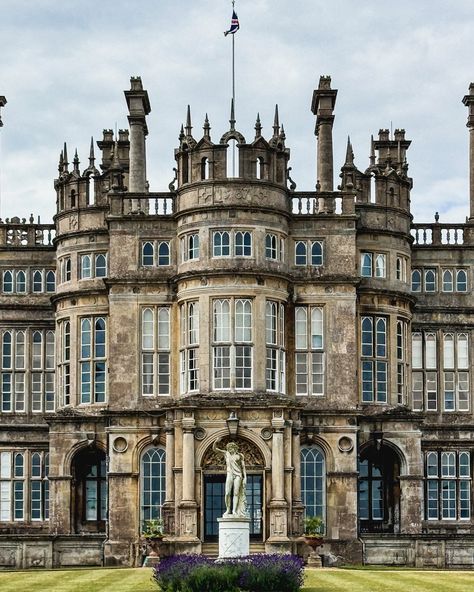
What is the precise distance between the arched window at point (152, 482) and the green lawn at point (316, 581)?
781 cm

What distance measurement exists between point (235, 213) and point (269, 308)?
4.06 m

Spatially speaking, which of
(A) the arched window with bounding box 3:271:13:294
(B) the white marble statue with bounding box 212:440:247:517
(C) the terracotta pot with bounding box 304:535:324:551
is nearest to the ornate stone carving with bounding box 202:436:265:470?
(C) the terracotta pot with bounding box 304:535:324:551

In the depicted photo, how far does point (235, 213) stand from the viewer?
65.9m

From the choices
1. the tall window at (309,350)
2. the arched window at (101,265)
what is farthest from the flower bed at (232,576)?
the arched window at (101,265)

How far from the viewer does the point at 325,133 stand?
71.9 metres

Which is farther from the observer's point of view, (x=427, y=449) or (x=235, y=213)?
(x=427, y=449)

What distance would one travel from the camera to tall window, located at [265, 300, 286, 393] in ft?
215

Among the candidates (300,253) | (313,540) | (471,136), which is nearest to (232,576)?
(313,540)

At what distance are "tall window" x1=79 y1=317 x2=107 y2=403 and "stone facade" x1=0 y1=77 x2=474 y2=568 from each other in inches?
2.3

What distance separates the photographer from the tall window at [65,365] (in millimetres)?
69625

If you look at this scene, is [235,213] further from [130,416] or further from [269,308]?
[130,416]

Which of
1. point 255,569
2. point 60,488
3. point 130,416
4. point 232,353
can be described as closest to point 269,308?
point 232,353

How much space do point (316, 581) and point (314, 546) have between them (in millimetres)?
12224

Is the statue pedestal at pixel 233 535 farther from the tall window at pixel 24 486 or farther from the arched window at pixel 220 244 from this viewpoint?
the tall window at pixel 24 486
